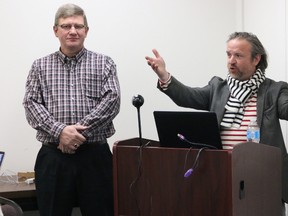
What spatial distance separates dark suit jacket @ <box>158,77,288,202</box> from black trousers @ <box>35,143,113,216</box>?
576 mm

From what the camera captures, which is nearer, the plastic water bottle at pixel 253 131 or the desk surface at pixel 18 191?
the plastic water bottle at pixel 253 131

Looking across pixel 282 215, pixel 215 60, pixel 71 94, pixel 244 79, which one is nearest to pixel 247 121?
pixel 244 79

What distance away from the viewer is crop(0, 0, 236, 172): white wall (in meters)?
3.13

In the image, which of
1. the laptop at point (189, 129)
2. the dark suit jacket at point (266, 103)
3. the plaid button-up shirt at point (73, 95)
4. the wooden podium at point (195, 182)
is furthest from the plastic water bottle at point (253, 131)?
the plaid button-up shirt at point (73, 95)

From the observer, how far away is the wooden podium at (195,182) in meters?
1.68

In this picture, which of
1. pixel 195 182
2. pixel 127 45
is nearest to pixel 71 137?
pixel 195 182

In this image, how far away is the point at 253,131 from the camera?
2.20 metres

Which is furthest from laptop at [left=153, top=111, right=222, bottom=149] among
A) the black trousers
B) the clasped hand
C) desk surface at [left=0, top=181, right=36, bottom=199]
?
desk surface at [left=0, top=181, right=36, bottom=199]

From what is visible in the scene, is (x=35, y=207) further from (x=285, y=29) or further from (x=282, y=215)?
Answer: (x=285, y=29)

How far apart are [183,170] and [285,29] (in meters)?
1.71

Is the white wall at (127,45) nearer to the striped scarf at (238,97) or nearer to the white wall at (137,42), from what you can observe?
the white wall at (137,42)

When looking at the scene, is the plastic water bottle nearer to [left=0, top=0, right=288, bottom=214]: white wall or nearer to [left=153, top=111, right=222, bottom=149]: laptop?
[left=153, top=111, right=222, bottom=149]: laptop

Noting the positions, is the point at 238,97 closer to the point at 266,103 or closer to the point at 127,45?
the point at 266,103

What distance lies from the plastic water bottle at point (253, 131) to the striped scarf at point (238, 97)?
6cm
